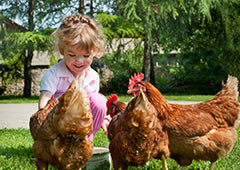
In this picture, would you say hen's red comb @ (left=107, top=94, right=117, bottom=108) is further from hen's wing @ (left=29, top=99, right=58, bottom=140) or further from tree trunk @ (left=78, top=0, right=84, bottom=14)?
tree trunk @ (left=78, top=0, right=84, bottom=14)

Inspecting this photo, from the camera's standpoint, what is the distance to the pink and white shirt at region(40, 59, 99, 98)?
2521 millimetres

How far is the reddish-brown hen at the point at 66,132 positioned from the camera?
5.71 ft

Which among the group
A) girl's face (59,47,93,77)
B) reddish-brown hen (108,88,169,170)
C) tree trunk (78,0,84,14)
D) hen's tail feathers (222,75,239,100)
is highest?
tree trunk (78,0,84,14)

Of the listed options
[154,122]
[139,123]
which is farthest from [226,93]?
[139,123]

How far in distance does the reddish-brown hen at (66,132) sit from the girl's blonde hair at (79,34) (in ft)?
2.21

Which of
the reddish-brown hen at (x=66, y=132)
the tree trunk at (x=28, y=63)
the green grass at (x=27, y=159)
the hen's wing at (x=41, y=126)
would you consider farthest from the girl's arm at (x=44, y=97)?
the tree trunk at (x=28, y=63)

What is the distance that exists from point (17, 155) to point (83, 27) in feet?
5.84

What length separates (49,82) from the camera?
2.54 m


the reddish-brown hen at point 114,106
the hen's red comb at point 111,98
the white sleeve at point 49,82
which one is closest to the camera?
the white sleeve at point 49,82

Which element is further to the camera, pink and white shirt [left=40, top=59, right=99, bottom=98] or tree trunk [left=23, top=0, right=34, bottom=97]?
tree trunk [left=23, top=0, right=34, bottom=97]

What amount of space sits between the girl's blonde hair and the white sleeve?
335 mm

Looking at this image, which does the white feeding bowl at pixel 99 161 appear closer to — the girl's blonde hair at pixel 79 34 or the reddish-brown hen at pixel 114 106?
the reddish-brown hen at pixel 114 106

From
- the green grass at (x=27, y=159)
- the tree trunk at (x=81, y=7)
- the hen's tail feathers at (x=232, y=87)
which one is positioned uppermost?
the tree trunk at (x=81, y=7)

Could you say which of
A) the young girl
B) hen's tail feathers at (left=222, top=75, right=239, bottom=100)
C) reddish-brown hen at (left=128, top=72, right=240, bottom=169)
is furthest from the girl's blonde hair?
hen's tail feathers at (left=222, top=75, right=239, bottom=100)
